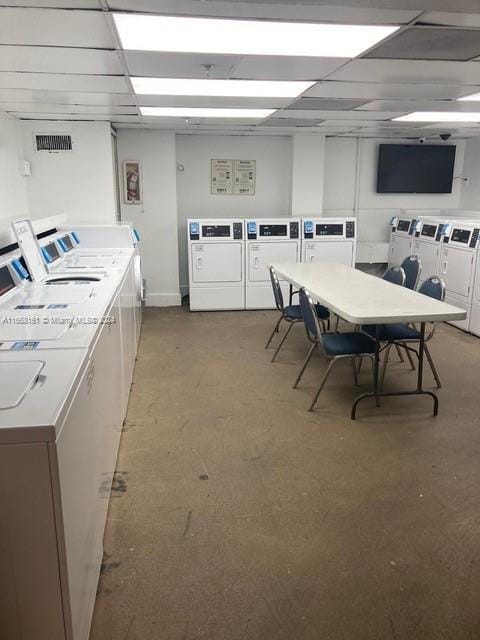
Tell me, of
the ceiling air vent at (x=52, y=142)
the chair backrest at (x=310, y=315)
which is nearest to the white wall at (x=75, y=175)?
the ceiling air vent at (x=52, y=142)

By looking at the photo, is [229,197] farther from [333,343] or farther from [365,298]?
[333,343]

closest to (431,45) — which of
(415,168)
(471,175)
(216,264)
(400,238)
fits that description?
(216,264)

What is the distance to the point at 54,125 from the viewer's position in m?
5.27

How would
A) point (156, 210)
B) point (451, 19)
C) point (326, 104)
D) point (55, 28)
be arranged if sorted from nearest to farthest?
1. point (451, 19)
2. point (55, 28)
3. point (326, 104)
4. point (156, 210)

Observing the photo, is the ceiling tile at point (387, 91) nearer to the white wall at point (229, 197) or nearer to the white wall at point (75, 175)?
the white wall at point (75, 175)

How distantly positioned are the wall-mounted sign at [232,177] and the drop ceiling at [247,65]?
1.33 m

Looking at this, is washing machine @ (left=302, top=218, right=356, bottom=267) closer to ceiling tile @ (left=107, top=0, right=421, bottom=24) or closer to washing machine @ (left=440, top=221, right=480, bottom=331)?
washing machine @ (left=440, top=221, right=480, bottom=331)

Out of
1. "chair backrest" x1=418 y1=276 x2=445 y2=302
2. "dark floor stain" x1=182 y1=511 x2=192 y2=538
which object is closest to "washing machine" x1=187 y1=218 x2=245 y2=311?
"chair backrest" x1=418 y1=276 x2=445 y2=302

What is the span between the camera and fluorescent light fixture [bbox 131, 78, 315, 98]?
3.31 meters

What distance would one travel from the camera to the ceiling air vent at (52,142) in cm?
530

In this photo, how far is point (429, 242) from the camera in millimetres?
6102

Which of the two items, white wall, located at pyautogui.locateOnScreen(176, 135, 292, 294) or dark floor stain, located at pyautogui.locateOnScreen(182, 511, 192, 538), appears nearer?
dark floor stain, located at pyautogui.locateOnScreen(182, 511, 192, 538)

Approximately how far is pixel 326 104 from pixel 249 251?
7.42ft

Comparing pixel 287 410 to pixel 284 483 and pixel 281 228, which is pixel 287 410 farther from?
pixel 281 228
